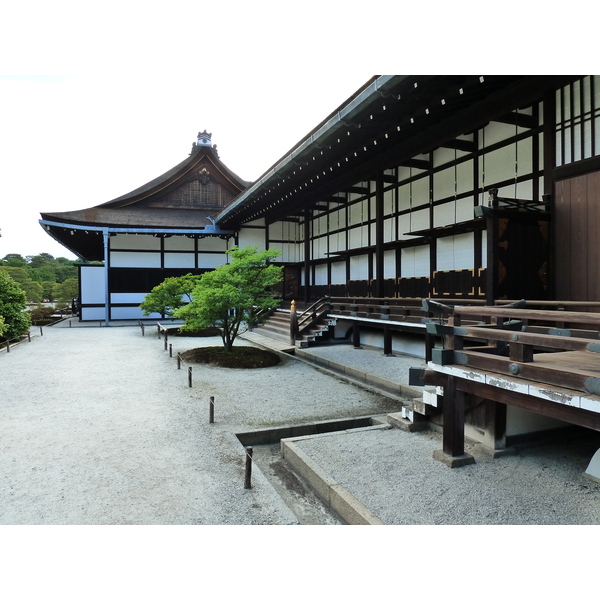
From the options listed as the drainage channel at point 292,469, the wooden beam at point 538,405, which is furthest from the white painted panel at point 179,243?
the wooden beam at point 538,405

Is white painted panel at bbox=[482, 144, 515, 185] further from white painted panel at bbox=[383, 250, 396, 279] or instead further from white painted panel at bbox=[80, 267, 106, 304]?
white painted panel at bbox=[80, 267, 106, 304]

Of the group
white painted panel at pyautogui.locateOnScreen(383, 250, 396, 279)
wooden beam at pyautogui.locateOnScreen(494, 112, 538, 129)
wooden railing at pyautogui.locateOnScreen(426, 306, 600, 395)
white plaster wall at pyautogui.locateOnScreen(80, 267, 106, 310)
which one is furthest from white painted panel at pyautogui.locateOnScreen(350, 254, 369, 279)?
white plaster wall at pyautogui.locateOnScreen(80, 267, 106, 310)

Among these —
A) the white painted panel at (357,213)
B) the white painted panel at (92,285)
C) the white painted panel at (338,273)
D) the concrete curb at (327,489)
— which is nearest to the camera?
the concrete curb at (327,489)

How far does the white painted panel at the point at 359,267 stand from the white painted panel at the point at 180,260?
10893 mm

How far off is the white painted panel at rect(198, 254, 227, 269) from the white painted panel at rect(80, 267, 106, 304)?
5381 mm

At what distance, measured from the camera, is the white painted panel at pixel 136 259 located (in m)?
23.2

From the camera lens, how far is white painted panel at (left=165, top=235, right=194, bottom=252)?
24016 millimetres

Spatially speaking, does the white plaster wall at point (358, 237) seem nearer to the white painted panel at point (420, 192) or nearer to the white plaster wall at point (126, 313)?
the white painted panel at point (420, 192)

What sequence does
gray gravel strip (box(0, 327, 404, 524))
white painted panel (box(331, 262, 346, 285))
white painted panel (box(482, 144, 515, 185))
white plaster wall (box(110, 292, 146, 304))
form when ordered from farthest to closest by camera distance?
white plaster wall (box(110, 292, 146, 304)) < white painted panel (box(331, 262, 346, 285)) < white painted panel (box(482, 144, 515, 185)) < gray gravel strip (box(0, 327, 404, 524))

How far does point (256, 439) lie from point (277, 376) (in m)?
3.78

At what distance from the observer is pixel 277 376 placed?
32.8 ft

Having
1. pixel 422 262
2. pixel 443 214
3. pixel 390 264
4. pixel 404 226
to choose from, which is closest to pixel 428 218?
pixel 443 214

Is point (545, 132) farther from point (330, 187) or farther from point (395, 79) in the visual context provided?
point (330, 187)

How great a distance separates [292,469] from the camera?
5.32m
